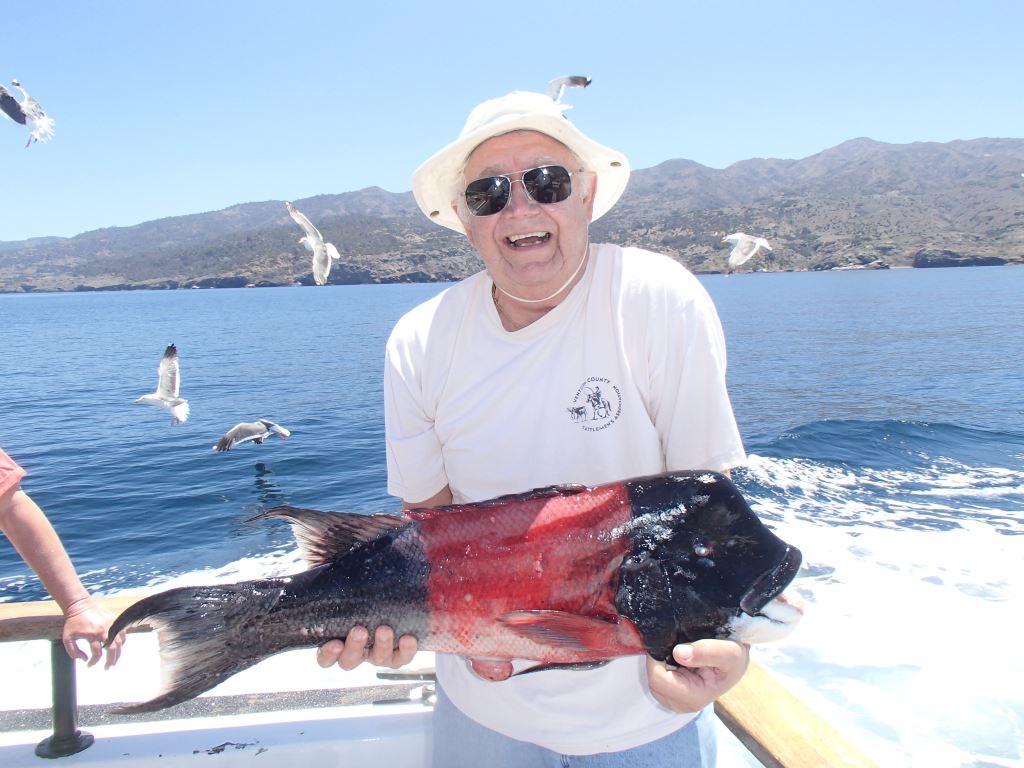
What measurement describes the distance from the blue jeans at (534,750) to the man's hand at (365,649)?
65 cm

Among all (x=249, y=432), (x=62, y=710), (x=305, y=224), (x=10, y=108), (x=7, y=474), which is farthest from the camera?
(x=249, y=432)

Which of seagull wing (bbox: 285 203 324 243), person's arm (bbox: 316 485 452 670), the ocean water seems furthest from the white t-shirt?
seagull wing (bbox: 285 203 324 243)

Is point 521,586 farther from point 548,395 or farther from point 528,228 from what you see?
point 528,228

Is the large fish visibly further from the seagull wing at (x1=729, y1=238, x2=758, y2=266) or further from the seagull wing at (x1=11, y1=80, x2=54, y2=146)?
the seagull wing at (x1=729, y1=238, x2=758, y2=266)

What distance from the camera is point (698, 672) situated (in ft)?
7.89

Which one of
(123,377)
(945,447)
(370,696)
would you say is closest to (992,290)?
(945,447)

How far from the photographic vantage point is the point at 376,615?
2656 millimetres

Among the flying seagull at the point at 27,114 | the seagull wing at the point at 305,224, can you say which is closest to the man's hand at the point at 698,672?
Answer: the flying seagull at the point at 27,114

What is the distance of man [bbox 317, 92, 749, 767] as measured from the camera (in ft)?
8.80

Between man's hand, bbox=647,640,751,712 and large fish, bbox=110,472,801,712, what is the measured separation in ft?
0.22

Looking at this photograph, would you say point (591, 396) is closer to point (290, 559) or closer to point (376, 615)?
point (376, 615)

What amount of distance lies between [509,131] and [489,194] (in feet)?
1.04

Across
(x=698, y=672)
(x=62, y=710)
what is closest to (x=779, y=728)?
(x=698, y=672)

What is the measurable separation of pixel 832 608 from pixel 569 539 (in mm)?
7964
